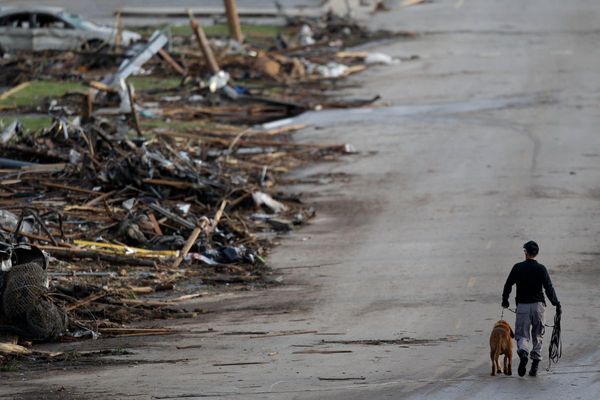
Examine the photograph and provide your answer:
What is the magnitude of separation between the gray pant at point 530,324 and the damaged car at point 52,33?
32.0m

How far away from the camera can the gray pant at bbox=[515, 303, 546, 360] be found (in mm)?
14711

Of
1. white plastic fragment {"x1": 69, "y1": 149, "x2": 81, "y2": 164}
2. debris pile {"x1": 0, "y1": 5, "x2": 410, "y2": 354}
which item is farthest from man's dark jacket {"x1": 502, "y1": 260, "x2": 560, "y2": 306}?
white plastic fragment {"x1": 69, "y1": 149, "x2": 81, "y2": 164}

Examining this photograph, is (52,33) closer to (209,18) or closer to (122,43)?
(122,43)

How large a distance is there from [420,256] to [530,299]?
7.57 meters

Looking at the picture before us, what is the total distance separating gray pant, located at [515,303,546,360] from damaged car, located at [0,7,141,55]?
31967 mm

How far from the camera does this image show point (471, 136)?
33.7m

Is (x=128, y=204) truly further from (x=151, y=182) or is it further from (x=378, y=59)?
(x=378, y=59)

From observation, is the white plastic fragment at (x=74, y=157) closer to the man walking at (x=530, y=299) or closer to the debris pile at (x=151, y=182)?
the debris pile at (x=151, y=182)

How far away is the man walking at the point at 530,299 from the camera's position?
14.7 m

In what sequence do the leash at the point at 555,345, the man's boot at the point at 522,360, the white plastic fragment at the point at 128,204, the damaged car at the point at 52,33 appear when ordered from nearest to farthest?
1. the man's boot at the point at 522,360
2. the leash at the point at 555,345
3. the white plastic fragment at the point at 128,204
4. the damaged car at the point at 52,33

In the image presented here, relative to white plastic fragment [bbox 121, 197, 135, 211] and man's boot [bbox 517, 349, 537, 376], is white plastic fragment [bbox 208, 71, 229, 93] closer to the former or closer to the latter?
white plastic fragment [bbox 121, 197, 135, 211]

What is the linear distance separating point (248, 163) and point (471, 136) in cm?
654

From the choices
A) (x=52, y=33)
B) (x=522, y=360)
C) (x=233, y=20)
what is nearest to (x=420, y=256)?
(x=522, y=360)

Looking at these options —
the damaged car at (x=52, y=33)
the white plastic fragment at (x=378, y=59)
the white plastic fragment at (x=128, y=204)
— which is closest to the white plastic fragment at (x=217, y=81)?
the damaged car at (x=52, y=33)
